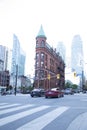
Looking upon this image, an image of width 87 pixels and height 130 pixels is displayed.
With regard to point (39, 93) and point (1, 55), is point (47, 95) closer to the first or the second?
point (39, 93)

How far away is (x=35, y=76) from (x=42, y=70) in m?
3.51

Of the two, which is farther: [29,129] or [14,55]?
[14,55]

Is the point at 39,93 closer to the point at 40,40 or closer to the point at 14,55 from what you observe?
the point at 40,40

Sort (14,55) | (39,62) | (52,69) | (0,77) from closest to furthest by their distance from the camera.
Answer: (39,62)
(52,69)
(0,77)
(14,55)

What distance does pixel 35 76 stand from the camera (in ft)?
338

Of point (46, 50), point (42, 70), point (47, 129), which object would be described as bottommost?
point (47, 129)

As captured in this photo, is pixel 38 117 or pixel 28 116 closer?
pixel 38 117

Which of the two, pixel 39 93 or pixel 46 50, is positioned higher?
pixel 46 50

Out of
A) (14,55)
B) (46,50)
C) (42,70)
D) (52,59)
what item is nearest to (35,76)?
(42,70)

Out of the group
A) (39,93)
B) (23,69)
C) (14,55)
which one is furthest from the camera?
(23,69)

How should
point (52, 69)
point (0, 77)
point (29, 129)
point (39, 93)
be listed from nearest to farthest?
point (29, 129)
point (39, 93)
point (52, 69)
point (0, 77)

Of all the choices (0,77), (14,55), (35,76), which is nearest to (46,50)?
(35,76)

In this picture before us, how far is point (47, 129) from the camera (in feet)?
27.3

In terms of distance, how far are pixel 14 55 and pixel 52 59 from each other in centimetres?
3160
